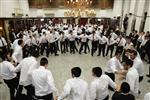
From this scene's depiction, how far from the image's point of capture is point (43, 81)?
3.74 metres

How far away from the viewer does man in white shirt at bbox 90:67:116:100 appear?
11.4 ft

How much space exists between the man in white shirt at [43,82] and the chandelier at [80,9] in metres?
13.6

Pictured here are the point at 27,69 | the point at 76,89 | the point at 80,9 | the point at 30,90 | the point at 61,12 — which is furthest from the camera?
the point at 61,12

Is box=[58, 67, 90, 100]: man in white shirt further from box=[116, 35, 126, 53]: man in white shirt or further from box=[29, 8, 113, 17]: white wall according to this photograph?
box=[29, 8, 113, 17]: white wall

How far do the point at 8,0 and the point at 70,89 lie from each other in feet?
54.3

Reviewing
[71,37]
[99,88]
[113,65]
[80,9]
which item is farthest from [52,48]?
[80,9]

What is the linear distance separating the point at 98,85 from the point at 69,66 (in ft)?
16.3

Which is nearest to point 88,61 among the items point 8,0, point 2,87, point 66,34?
point 66,34

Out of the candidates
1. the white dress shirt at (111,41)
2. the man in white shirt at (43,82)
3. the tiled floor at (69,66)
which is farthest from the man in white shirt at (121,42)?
the man in white shirt at (43,82)

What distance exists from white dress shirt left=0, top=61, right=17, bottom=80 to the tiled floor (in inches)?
47.5

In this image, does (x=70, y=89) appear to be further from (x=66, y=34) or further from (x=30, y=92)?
(x=66, y=34)

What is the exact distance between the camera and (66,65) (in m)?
8.56

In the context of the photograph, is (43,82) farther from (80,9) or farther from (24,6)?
(24,6)

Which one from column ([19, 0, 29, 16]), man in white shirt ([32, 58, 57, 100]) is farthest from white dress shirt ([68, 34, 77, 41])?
column ([19, 0, 29, 16])
